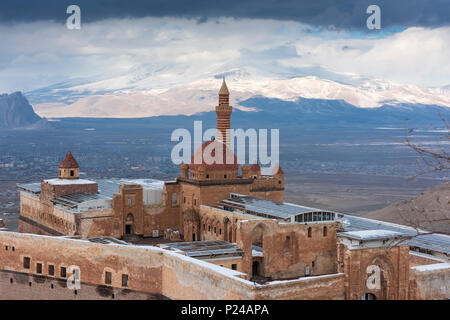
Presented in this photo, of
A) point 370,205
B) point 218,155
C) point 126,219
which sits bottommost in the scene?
point 370,205

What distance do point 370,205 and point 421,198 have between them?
88.3 feet

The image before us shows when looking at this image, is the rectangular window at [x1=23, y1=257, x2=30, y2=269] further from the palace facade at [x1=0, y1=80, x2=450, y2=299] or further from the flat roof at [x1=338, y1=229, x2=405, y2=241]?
the flat roof at [x1=338, y1=229, x2=405, y2=241]

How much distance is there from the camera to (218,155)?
57.4 m

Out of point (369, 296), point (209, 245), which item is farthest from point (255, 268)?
point (369, 296)

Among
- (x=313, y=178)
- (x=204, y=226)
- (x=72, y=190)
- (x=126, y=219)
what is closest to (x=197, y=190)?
(x=204, y=226)

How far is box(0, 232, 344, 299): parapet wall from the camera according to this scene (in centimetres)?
3183

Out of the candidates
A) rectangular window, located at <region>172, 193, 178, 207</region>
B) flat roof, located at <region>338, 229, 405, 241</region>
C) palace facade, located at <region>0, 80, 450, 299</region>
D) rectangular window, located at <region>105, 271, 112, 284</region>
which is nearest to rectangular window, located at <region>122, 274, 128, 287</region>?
palace facade, located at <region>0, 80, 450, 299</region>

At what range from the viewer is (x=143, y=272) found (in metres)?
39.7

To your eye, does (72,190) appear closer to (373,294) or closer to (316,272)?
(316,272)

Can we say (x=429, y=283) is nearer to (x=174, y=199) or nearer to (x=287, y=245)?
(x=287, y=245)

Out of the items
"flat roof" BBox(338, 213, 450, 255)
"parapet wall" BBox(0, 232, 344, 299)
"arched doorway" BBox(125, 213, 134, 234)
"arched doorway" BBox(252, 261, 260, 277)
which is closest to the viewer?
"parapet wall" BBox(0, 232, 344, 299)

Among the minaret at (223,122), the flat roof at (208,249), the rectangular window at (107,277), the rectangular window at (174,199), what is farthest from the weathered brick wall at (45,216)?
the minaret at (223,122)

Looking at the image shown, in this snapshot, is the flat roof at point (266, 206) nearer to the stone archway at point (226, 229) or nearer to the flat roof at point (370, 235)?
the stone archway at point (226, 229)

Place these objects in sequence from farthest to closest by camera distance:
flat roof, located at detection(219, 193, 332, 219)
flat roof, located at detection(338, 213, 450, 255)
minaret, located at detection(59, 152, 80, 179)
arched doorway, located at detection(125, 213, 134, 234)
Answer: minaret, located at detection(59, 152, 80, 179) → arched doorway, located at detection(125, 213, 134, 234) → flat roof, located at detection(219, 193, 332, 219) → flat roof, located at detection(338, 213, 450, 255)
